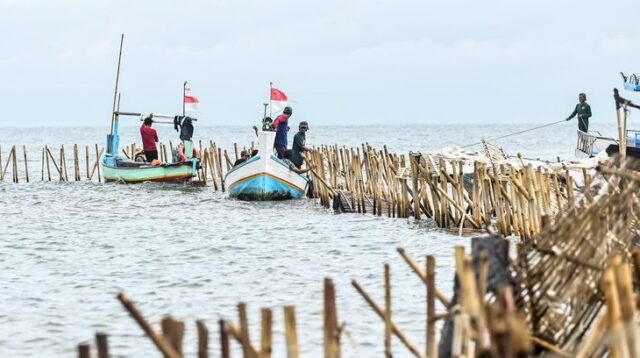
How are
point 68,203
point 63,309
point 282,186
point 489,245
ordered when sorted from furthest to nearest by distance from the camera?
1. point 68,203
2. point 282,186
3. point 63,309
4. point 489,245

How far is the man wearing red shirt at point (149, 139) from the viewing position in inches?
1164

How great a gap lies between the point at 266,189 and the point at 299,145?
1.36 m

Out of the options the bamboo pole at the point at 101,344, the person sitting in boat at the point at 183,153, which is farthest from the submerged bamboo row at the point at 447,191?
the bamboo pole at the point at 101,344

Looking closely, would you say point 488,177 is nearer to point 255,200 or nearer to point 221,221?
point 221,221

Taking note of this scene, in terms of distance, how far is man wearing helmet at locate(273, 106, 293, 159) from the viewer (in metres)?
26.2

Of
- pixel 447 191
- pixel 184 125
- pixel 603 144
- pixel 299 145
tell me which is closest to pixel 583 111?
pixel 603 144

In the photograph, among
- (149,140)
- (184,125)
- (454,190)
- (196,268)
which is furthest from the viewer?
(149,140)

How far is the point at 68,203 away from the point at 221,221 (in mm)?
7129

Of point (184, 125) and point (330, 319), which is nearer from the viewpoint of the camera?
point (330, 319)

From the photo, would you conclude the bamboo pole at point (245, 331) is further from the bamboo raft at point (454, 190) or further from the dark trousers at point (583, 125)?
the dark trousers at point (583, 125)

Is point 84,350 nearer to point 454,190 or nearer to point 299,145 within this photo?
point 454,190

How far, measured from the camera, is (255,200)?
26.7 meters

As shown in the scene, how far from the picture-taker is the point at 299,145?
84.7 feet

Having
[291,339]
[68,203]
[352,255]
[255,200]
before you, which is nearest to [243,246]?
[352,255]
